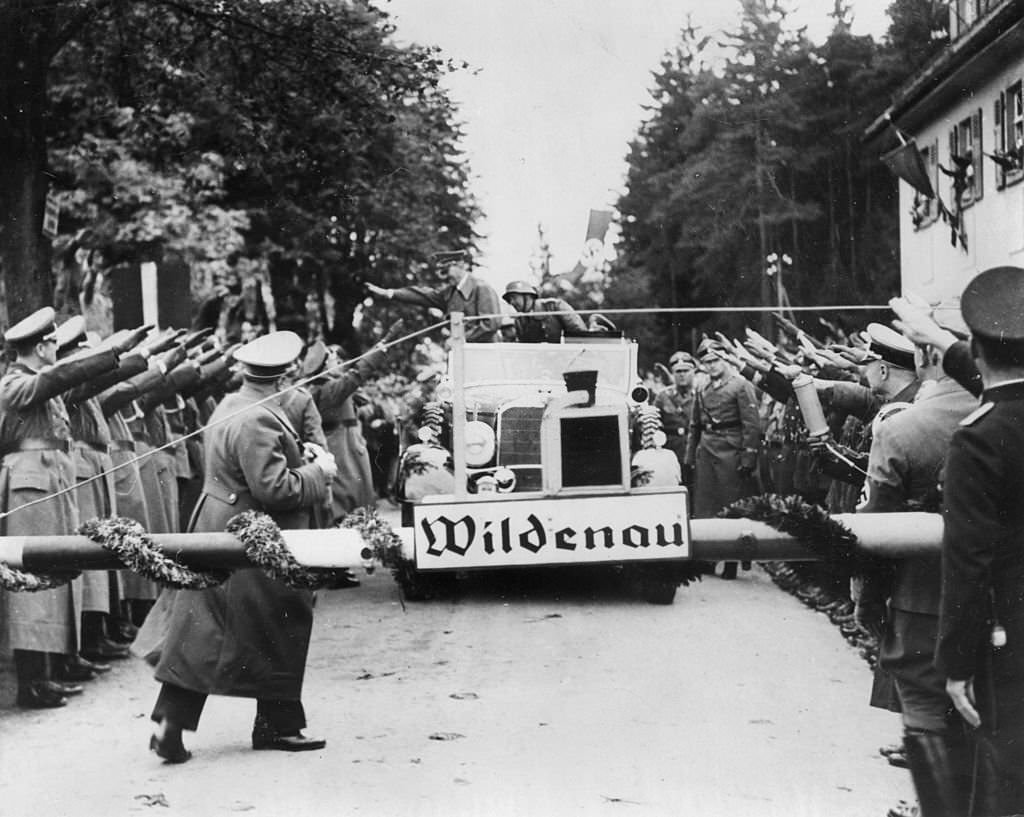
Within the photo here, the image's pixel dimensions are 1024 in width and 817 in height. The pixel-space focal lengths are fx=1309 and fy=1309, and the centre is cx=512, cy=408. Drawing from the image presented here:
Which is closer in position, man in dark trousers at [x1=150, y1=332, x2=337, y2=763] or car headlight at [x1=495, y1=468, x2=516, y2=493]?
man in dark trousers at [x1=150, y1=332, x2=337, y2=763]

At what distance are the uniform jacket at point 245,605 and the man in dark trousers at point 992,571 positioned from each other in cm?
308

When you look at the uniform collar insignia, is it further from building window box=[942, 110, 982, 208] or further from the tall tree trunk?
building window box=[942, 110, 982, 208]

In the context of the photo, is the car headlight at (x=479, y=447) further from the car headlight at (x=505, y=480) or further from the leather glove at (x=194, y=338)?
the leather glove at (x=194, y=338)

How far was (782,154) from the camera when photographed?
21.1 m

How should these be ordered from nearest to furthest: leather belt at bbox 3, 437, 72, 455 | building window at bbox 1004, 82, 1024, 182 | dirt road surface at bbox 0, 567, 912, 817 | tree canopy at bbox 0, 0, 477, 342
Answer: dirt road surface at bbox 0, 567, 912, 817, leather belt at bbox 3, 437, 72, 455, tree canopy at bbox 0, 0, 477, 342, building window at bbox 1004, 82, 1024, 182

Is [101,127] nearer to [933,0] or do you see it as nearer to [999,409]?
[933,0]

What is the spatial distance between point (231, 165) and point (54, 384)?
1366 centimetres

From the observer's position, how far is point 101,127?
695 inches

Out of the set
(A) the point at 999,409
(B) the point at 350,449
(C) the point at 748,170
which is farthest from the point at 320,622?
(C) the point at 748,170

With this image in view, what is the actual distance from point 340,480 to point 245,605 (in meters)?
6.27

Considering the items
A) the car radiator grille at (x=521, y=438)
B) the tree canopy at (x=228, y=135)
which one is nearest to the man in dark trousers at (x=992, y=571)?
the car radiator grille at (x=521, y=438)

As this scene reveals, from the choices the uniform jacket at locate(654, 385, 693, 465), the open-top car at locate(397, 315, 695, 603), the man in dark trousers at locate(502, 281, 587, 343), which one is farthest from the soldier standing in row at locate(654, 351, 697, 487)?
the open-top car at locate(397, 315, 695, 603)

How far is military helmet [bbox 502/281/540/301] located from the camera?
11102 millimetres

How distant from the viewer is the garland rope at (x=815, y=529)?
3.90m
